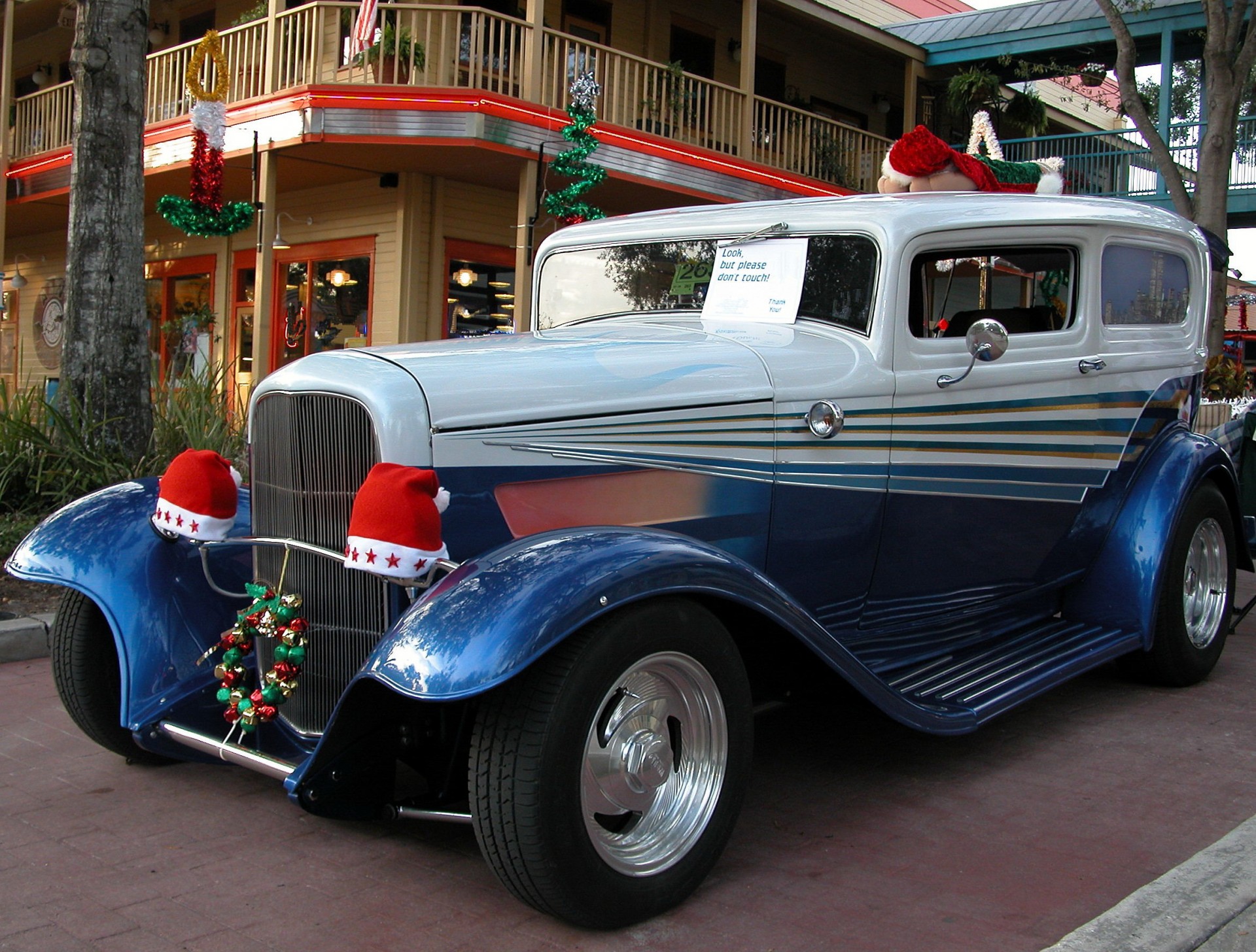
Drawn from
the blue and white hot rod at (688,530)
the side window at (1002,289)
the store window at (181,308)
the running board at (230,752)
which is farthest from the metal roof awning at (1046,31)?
the running board at (230,752)

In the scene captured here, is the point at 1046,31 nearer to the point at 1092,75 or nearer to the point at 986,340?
the point at 1092,75

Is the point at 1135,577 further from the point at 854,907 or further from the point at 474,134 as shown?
the point at 474,134

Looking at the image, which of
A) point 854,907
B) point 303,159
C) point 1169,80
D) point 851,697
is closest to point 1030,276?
point 851,697

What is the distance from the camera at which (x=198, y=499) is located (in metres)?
3.49

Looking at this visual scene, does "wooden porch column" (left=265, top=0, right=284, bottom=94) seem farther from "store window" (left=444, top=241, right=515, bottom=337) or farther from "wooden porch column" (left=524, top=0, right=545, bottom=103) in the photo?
"wooden porch column" (left=524, top=0, right=545, bottom=103)

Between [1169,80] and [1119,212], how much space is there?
1426 cm

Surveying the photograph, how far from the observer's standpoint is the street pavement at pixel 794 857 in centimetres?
270

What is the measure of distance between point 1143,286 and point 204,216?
9.86 m

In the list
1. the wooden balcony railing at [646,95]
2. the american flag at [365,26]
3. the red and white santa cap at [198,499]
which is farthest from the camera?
the wooden balcony railing at [646,95]

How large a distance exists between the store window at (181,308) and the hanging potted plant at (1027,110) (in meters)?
12.6

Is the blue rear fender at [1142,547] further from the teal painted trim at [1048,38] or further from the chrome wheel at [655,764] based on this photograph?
the teal painted trim at [1048,38]

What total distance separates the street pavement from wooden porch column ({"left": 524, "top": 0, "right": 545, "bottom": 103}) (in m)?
9.48

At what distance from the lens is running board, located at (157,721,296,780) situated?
3.02 metres

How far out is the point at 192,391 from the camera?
7.73 meters
